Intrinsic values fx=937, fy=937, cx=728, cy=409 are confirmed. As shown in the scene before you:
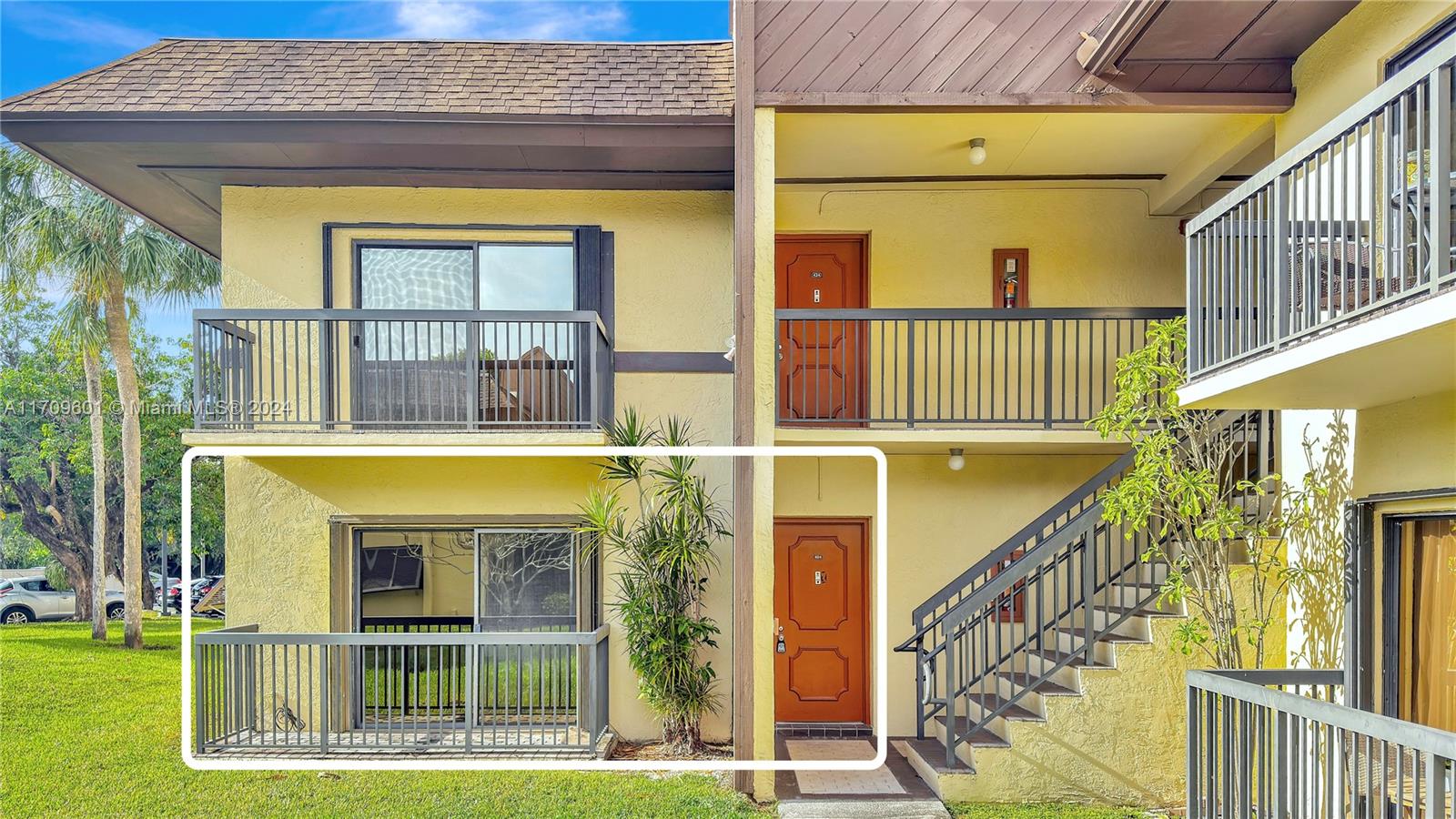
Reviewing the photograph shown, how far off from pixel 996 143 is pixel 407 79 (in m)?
5.05

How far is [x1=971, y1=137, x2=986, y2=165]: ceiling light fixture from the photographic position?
7.72 meters

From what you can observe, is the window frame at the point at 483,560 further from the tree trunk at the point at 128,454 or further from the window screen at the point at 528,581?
the tree trunk at the point at 128,454

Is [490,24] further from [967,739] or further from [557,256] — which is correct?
[967,739]

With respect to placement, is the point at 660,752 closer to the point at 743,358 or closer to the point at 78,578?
the point at 743,358

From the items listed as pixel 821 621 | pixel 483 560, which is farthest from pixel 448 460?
pixel 821 621

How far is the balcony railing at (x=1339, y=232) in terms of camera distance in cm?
356

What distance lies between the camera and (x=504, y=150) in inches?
307

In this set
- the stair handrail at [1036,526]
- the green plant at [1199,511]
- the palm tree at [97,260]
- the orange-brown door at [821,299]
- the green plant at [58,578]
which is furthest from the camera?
the green plant at [58,578]

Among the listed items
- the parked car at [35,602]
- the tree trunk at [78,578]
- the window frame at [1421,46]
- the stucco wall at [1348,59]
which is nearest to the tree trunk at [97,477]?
the parked car at [35,602]

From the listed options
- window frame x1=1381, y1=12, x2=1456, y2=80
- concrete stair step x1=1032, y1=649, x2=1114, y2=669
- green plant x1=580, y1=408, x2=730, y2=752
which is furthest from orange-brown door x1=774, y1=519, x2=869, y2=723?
window frame x1=1381, y1=12, x2=1456, y2=80

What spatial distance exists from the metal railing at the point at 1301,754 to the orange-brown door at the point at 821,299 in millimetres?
4376

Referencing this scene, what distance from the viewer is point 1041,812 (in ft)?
21.2

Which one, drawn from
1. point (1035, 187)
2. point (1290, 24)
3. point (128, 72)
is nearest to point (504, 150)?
point (128, 72)

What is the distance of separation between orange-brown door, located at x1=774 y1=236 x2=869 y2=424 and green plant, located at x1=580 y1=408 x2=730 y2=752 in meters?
1.48
